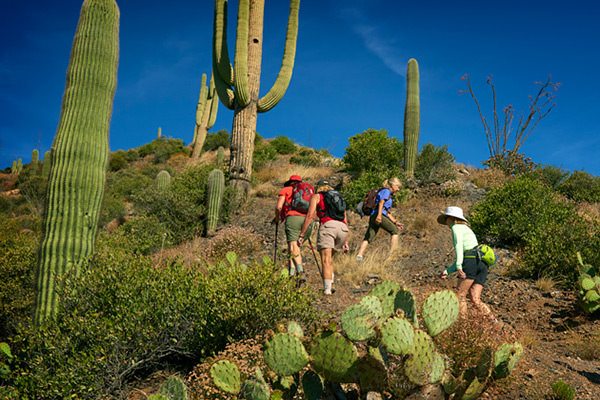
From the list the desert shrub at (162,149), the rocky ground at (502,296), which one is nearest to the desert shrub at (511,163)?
the rocky ground at (502,296)

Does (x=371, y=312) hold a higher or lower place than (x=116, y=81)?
lower

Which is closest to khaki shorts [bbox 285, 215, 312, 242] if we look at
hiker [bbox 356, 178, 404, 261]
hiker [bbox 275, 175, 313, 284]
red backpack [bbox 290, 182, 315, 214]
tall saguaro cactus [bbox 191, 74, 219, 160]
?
hiker [bbox 275, 175, 313, 284]

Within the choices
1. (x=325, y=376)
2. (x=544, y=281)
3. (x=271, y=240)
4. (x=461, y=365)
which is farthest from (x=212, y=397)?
(x=271, y=240)

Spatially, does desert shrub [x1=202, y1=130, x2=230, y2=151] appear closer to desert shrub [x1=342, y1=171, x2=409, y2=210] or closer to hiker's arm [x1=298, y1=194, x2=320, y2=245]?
desert shrub [x1=342, y1=171, x2=409, y2=210]

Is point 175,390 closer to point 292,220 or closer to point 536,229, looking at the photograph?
point 292,220

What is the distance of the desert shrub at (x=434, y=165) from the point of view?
14.2 m

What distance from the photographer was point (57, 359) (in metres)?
3.88

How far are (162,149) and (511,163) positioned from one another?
26129 mm

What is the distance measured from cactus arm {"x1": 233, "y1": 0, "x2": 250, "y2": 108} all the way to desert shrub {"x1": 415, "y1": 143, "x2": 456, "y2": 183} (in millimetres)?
6589

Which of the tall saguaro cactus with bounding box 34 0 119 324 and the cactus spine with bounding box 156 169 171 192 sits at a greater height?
the cactus spine with bounding box 156 169 171 192

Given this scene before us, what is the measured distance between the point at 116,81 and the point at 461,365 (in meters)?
6.11

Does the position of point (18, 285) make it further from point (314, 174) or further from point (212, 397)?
point (314, 174)

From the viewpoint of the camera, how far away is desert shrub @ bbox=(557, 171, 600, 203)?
13.9 meters

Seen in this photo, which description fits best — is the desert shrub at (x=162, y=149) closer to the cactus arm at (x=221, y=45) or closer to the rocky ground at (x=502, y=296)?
the cactus arm at (x=221, y=45)
